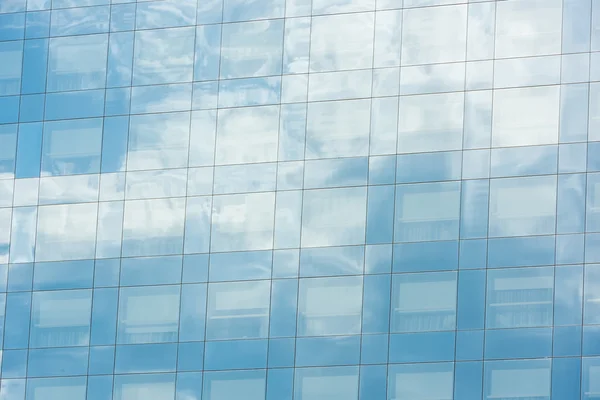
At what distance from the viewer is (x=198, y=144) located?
69.8m

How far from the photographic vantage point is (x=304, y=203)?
67.4 metres

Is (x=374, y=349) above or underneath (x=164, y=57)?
underneath

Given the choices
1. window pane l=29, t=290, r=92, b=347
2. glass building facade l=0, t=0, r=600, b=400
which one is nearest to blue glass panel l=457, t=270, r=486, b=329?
glass building facade l=0, t=0, r=600, b=400

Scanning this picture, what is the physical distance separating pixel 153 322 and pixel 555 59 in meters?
20.4

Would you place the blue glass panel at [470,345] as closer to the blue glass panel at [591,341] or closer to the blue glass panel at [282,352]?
the blue glass panel at [591,341]

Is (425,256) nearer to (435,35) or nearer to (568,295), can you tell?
(568,295)

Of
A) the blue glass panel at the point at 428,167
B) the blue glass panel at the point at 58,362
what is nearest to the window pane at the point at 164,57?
the blue glass panel at the point at 428,167

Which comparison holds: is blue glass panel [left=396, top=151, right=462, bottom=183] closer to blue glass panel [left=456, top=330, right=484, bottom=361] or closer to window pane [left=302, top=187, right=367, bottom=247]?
window pane [left=302, top=187, right=367, bottom=247]

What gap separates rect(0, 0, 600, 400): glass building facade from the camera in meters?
64.2

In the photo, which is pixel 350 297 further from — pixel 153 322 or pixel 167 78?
pixel 167 78

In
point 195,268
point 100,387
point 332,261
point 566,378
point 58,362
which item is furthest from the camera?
point 58,362

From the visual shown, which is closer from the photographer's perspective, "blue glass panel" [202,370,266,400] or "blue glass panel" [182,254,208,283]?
"blue glass panel" [202,370,266,400]

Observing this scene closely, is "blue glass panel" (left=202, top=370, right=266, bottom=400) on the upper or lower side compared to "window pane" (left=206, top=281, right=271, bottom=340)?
lower

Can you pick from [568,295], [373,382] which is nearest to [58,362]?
[373,382]
